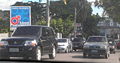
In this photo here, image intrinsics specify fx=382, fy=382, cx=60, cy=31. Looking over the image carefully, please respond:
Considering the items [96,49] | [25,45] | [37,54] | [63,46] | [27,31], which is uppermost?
[27,31]

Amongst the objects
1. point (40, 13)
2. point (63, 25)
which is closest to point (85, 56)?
point (63, 25)

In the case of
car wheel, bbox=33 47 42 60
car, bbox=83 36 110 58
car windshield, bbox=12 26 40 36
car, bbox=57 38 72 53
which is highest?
car windshield, bbox=12 26 40 36

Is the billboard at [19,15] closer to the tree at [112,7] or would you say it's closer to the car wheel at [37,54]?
the tree at [112,7]

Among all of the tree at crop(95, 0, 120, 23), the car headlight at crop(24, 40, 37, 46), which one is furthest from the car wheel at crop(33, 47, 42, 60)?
the tree at crop(95, 0, 120, 23)

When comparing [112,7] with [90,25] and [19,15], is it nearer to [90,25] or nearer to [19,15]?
[19,15]

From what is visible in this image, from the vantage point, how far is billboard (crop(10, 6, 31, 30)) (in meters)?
40.1

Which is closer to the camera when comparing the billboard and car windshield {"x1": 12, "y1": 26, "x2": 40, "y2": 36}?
car windshield {"x1": 12, "y1": 26, "x2": 40, "y2": 36}

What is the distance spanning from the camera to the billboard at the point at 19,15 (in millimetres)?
40125

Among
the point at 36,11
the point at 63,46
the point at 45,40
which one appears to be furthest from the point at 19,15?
the point at 36,11

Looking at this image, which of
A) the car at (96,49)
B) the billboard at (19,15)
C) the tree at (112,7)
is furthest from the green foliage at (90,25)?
the car at (96,49)

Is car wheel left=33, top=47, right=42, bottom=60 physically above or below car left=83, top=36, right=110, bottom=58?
above

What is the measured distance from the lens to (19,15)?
1582 inches

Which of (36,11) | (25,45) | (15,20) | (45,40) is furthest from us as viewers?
(36,11)

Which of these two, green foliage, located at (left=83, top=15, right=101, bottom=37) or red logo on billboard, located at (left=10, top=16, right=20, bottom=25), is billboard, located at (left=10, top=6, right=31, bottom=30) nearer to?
red logo on billboard, located at (left=10, top=16, right=20, bottom=25)
